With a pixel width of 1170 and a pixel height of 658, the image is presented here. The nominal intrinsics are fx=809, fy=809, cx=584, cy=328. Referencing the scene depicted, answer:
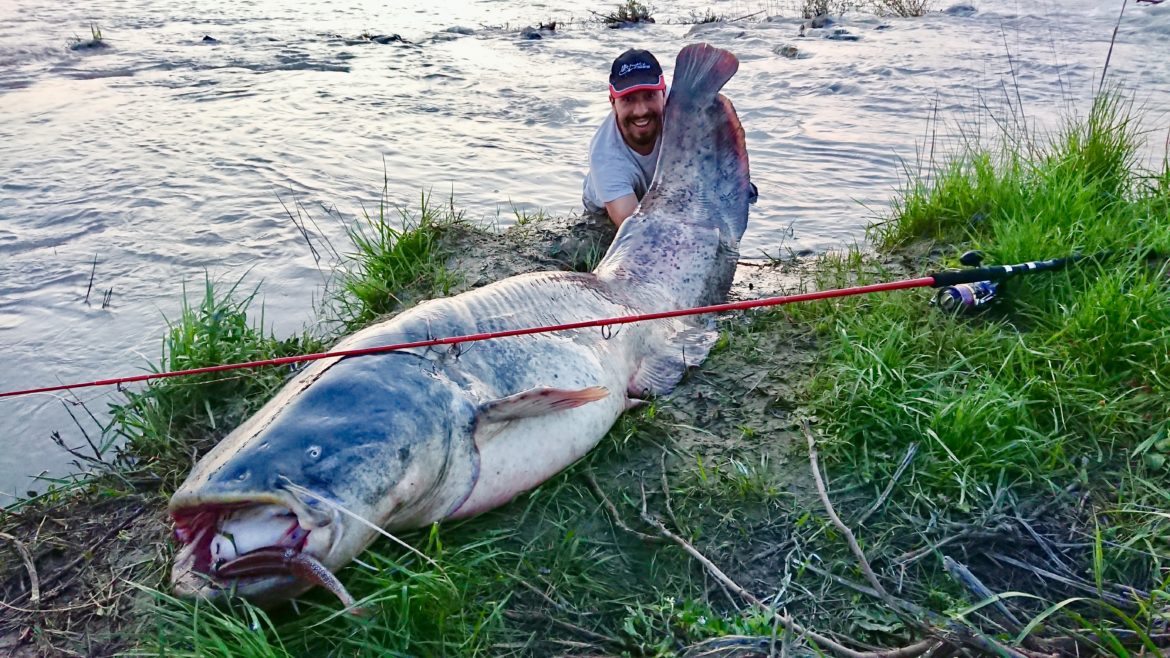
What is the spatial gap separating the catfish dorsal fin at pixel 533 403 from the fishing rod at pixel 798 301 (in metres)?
0.24

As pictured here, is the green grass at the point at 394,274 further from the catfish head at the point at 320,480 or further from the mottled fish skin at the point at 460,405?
the catfish head at the point at 320,480

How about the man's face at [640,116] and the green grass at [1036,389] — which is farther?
the man's face at [640,116]

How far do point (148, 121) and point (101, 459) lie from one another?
19.2 ft

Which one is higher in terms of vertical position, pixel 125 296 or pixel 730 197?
pixel 730 197

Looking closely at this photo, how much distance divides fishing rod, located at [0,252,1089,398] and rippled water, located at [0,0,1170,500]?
1142mm

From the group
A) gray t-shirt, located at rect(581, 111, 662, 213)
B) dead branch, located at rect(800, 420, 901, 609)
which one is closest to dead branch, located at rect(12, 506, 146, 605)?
dead branch, located at rect(800, 420, 901, 609)

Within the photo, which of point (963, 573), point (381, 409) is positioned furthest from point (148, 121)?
point (963, 573)

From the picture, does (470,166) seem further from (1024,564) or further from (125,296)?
(1024,564)

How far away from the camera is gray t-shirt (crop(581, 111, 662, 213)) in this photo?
4.84 m

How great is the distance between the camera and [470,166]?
6.91 m

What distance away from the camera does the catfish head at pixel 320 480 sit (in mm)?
2062

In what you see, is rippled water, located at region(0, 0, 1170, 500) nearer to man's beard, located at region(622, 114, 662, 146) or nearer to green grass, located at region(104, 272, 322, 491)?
green grass, located at region(104, 272, 322, 491)

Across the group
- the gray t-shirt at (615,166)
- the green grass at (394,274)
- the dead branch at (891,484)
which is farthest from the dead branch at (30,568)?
the gray t-shirt at (615,166)

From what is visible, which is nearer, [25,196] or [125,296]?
[125,296]
